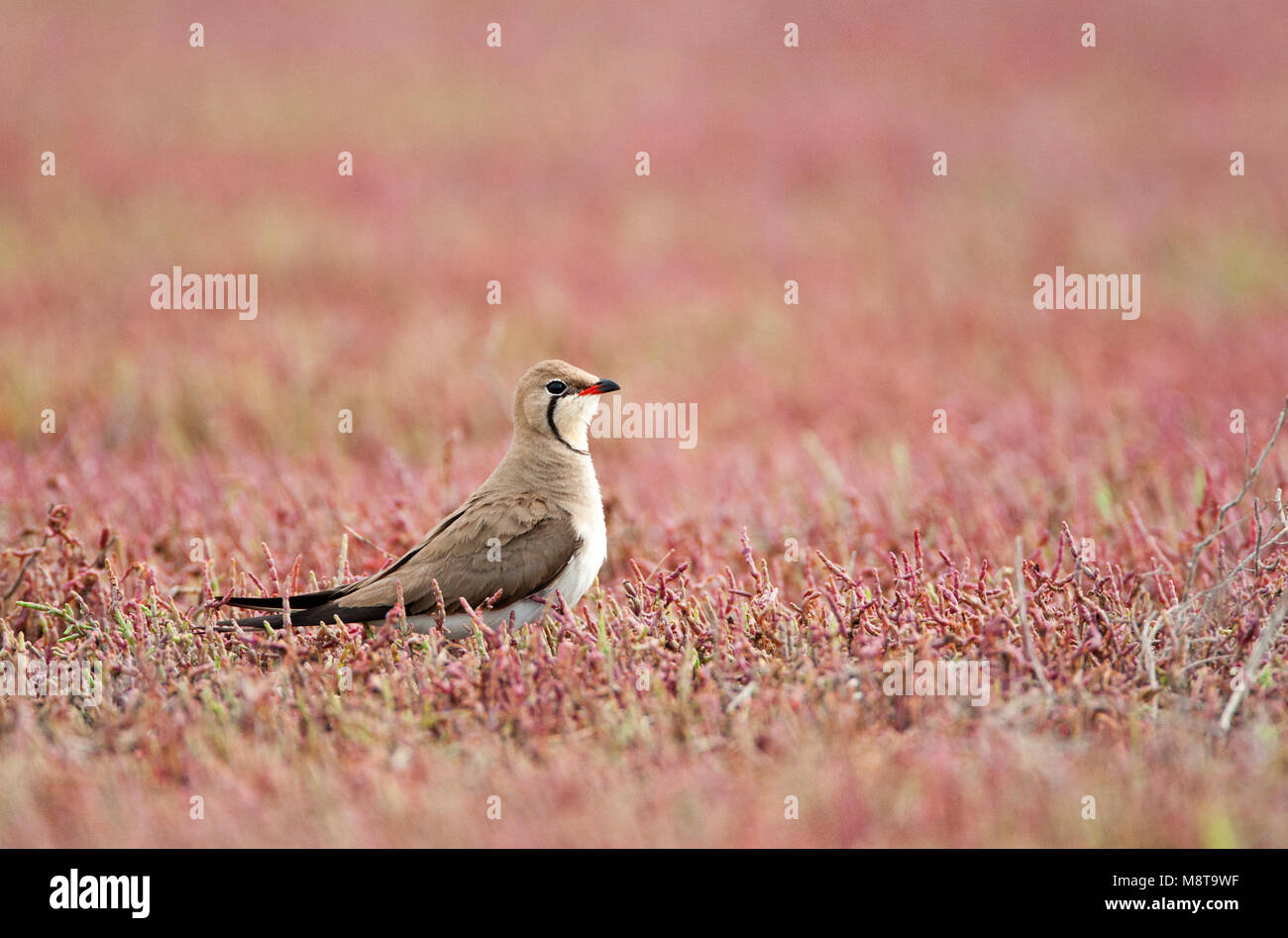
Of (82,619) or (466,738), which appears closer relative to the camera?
(466,738)

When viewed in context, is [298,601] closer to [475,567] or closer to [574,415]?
[475,567]

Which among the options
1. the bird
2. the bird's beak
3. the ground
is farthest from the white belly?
the bird's beak

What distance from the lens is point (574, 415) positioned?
5039mm

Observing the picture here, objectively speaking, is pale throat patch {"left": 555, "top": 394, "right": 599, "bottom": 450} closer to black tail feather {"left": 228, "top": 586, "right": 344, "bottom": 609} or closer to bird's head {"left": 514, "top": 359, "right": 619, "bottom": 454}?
bird's head {"left": 514, "top": 359, "right": 619, "bottom": 454}

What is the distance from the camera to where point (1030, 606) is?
4352mm

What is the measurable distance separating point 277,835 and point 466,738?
2.02 ft

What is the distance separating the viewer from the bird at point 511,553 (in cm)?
457

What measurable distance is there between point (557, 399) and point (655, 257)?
894 cm

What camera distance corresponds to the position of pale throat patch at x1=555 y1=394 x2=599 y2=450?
5.02 m

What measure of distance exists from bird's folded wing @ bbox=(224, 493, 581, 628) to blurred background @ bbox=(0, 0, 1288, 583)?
3.94 ft

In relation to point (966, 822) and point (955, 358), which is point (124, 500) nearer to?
point (966, 822)

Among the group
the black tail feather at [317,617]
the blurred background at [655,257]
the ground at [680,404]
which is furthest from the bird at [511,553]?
the blurred background at [655,257]

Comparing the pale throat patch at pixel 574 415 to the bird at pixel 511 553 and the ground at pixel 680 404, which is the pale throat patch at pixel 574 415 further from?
the ground at pixel 680 404

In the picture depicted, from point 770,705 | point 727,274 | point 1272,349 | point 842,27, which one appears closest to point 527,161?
point 727,274
